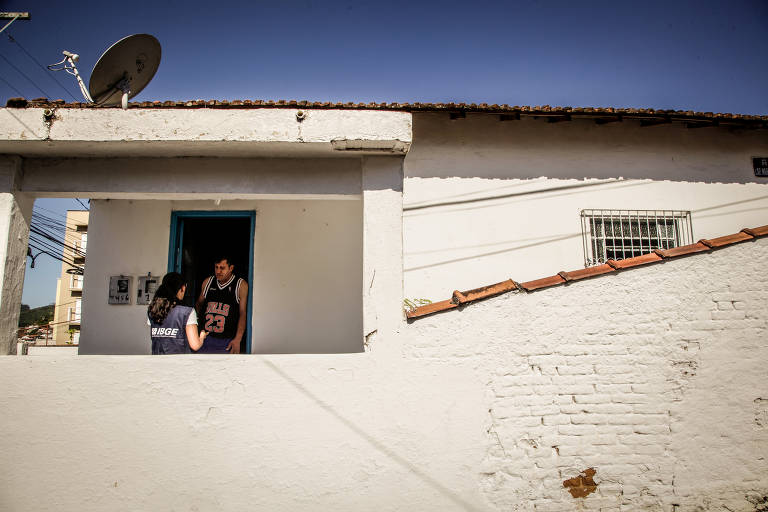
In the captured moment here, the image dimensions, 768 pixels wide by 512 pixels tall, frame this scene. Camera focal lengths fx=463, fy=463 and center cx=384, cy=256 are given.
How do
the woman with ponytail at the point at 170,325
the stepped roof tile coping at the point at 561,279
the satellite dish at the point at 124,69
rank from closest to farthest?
the stepped roof tile coping at the point at 561,279
the woman with ponytail at the point at 170,325
the satellite dish at the point at 124,69

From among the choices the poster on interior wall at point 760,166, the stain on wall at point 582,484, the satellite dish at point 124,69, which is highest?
the satellite dish at point 124,69

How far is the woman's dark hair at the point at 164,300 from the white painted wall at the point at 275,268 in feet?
6.05

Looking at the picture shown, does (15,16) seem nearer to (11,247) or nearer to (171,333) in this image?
(11,247)

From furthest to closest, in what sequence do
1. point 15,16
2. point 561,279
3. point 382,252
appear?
point 15,16
point 382,252
point 561,279

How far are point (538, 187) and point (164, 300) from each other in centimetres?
443

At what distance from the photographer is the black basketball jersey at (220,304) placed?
5.19 m

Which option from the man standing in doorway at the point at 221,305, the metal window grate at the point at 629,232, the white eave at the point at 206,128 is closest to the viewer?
the white eave at the point at 206,128

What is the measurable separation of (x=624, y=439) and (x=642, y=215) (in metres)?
3.56

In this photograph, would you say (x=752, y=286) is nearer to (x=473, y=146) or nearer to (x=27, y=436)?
(x=473, y=146)

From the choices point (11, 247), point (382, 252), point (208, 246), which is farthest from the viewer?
point (208, 246)

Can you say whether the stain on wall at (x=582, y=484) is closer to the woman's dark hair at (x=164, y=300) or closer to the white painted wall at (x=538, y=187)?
the white painted wall at (x=538, y=187)

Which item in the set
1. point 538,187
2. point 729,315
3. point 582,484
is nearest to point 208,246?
point 538,187

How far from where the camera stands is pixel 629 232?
5895 millimetres

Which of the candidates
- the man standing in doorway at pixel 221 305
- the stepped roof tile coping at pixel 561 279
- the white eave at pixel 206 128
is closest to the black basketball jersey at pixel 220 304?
the man standing in doorway at pixel 221 305
